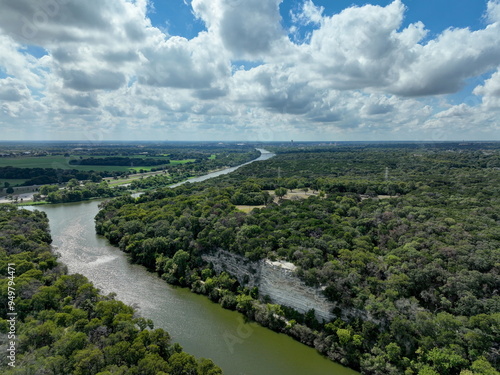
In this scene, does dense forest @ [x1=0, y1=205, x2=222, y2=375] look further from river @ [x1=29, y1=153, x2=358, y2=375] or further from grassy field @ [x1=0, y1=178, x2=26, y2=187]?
grassy field @ [x1=0, y1=178, x2=26, y2=187]

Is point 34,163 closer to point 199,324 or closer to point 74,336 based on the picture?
point 199,324

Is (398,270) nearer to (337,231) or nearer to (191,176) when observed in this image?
(337,231)

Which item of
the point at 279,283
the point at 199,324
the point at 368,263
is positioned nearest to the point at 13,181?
the point at 199,324

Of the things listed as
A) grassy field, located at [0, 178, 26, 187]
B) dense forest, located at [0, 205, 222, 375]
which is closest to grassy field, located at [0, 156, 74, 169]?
grassy field, located at [0, 178, 26, 187]

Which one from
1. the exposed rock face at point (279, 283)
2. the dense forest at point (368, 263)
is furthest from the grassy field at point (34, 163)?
the exposed rock face at point (279, 283)

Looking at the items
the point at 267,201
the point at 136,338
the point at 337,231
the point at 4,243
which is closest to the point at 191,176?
the point at 267,201

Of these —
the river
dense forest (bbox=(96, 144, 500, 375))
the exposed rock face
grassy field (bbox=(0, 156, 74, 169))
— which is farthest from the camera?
grassy field (bbox=(0, 156, 74, 169))

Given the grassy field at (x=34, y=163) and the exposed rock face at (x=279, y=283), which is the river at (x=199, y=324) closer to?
the exposed rock face at (x=279, y=283)
